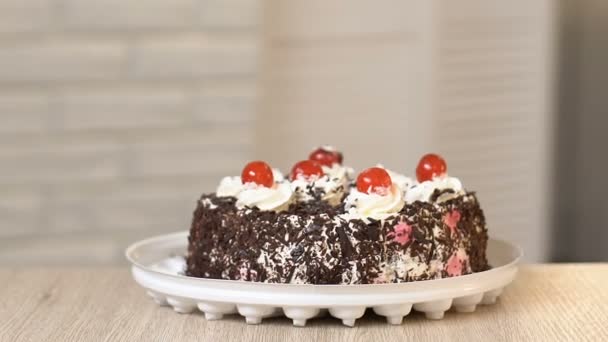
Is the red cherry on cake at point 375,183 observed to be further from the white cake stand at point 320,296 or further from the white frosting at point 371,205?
the white cake stand at point 320,296

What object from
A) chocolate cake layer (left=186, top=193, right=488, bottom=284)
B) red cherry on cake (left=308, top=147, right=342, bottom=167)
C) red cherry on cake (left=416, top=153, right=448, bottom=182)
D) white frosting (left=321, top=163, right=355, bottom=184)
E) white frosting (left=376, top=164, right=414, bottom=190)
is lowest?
chocolate cake layer (left=186, top=193, right=488, bottom=284)

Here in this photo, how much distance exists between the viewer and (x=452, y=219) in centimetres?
131

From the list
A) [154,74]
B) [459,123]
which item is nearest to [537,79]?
[459,123]

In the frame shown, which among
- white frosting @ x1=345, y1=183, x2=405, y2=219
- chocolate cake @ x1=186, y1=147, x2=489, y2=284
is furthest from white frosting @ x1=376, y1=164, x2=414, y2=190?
white frosting @ x1=345, y1=183, x2=405, y2=219

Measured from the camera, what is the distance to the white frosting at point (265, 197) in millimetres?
1286

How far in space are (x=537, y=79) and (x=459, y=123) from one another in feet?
1.06

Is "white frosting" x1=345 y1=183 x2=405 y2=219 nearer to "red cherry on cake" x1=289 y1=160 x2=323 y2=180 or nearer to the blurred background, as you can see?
"red cherry on cake" x1=289 y1=160 x2=323 y2=180

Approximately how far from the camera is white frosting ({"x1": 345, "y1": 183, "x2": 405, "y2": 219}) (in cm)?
124

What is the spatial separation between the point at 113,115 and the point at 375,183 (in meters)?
1.33

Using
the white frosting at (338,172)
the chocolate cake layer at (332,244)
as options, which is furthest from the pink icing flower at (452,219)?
the white frosting at (338,172)

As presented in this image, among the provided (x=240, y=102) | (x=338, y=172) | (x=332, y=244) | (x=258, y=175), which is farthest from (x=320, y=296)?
(x=240, y=102)

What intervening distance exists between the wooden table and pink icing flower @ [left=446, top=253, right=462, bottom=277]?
5 centimetres

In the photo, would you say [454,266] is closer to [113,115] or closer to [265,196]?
[265,196]

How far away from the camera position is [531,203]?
3387 mm
